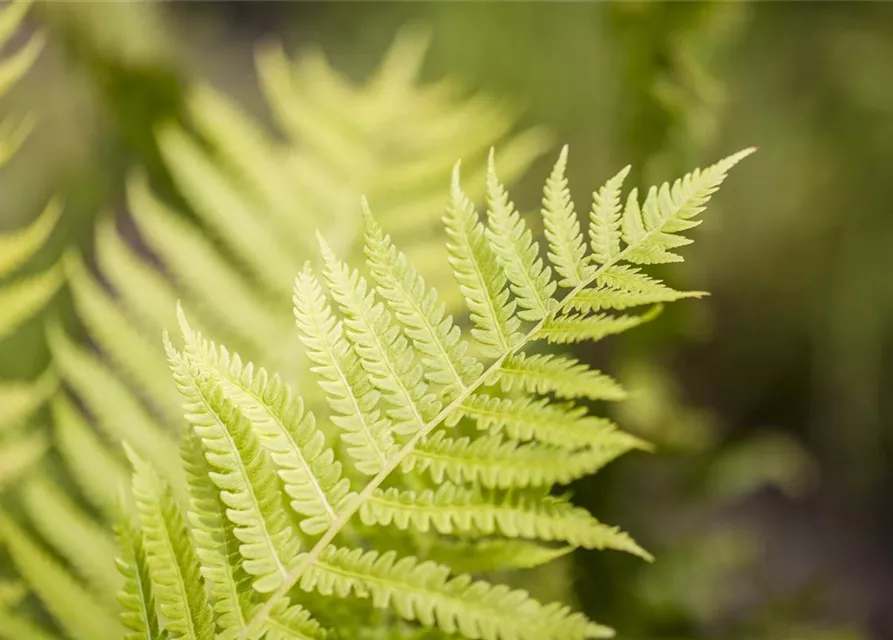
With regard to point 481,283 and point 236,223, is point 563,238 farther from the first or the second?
point 236,223

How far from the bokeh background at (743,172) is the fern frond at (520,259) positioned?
1.93 ft

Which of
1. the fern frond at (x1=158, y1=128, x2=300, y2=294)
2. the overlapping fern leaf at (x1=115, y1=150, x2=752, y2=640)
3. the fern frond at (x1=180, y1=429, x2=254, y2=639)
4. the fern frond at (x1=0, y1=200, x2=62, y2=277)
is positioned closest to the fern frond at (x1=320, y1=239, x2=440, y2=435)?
the overlapping fern leaf at (x1=115, y1=150, x2=752, y2=640)

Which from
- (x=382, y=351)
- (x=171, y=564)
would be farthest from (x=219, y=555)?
(x=382, y=351)

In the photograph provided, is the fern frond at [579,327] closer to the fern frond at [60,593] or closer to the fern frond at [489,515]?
the fern frond at [489,515]

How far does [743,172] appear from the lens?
5.71ft

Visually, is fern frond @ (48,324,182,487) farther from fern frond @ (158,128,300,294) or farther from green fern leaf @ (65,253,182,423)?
fern frond @ (158,128,300,294)

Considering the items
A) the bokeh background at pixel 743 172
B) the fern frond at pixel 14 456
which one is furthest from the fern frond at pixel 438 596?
the bokeh background at pixel 743 172

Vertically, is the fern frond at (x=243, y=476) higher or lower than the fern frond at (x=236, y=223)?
lower

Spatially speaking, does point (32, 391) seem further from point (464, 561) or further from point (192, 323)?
point (464, 561)

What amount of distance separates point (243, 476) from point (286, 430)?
0.10 feet

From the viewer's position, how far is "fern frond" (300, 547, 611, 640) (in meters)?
0.39

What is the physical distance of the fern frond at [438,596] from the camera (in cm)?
39

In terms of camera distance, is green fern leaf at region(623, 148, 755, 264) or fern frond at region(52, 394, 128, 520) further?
fern frond at region(52, 394, 128, 520)

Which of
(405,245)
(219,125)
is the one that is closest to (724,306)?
(405,245)
